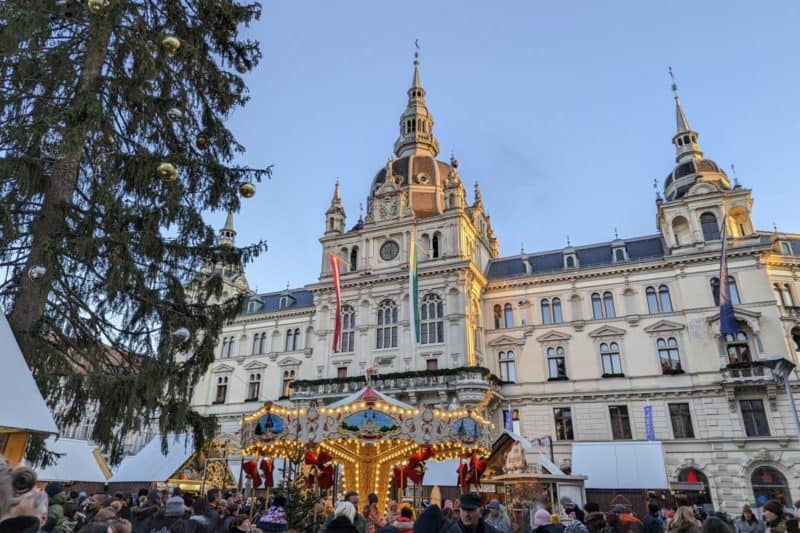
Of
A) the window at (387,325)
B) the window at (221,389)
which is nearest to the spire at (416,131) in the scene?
the window at (387,325)

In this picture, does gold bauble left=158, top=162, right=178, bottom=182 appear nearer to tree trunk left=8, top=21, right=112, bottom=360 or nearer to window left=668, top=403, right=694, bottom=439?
tree trunk left=8, top=21, right=112, bottom=360

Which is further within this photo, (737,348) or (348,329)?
(348,329)

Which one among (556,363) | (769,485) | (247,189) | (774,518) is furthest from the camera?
(556,363)

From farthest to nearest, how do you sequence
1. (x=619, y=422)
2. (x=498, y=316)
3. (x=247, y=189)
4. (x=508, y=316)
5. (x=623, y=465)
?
(x=498, y=316) < (x=508, y=316) < (x=619, y=422) < (x=623, y=465) < (x=247, y=189)

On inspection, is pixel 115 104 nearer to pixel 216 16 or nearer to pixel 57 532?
pixel 216 16

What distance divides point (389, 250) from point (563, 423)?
57.5 ft

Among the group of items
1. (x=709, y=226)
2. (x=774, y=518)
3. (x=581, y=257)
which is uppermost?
(x=709, y=226)

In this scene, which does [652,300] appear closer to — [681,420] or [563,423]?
[681,420]

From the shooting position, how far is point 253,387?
43.3 meters

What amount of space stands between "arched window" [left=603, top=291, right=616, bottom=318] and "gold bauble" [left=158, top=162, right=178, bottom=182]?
32.7 m

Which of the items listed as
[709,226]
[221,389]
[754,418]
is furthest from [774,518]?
[221,389]

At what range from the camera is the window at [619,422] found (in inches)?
1249

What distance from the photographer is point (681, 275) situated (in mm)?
33625

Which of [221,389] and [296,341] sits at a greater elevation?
[296,341]
